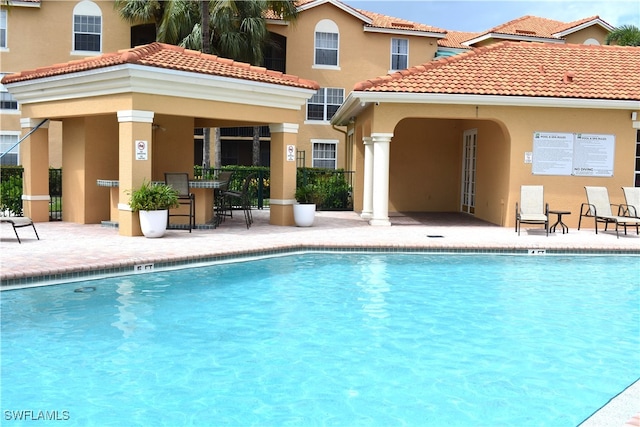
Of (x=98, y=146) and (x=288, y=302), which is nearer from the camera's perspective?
(x=288, y=302)

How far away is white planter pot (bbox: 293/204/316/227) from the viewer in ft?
55.4

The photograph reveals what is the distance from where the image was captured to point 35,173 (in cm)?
1750

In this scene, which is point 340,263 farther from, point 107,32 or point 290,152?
point 107,32

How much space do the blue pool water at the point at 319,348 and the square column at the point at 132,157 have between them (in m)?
3.56

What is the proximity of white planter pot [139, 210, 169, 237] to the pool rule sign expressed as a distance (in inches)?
391

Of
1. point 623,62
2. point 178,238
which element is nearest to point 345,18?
point 623,62

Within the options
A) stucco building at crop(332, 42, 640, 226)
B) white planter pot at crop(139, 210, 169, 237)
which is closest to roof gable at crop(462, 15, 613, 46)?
stucco building at crop(332, 42, 640, 226)

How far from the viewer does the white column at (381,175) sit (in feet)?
56.6

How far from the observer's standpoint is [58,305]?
8703mm

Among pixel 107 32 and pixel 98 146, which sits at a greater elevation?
pixel 107 32

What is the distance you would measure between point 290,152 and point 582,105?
25.6 ft

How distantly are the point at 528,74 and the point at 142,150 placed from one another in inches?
429

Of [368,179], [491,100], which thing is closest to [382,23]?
[368,179]

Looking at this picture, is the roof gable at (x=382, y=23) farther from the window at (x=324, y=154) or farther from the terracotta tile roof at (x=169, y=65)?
the terracotta tile roof at (x=169, y=65)
